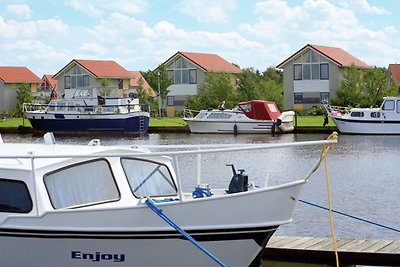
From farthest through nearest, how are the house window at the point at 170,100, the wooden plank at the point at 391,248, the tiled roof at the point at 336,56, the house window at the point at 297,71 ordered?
the house window at the point at 170,100 → the house window at the point at 297,71 → the tiled roof at the point at 336,56 → the wooden plank at the point at 391,248

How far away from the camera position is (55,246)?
12.3m

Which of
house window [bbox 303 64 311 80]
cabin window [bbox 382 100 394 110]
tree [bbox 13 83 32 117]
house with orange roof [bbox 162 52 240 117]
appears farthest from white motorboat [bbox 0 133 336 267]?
tree [bbox 13 83 32 117]

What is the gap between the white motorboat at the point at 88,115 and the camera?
70062 millimetres

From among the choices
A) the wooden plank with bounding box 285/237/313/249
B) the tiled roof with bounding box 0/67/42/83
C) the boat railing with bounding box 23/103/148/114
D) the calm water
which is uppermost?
the tiled roof with bounding box 0/67/42/83

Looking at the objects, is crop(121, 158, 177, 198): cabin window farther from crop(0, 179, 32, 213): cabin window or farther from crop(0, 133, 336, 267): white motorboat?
crop(0, 179, 32, 213): cabin window

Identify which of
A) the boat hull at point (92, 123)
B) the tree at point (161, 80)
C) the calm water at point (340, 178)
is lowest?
the calm water at point (340, 178)

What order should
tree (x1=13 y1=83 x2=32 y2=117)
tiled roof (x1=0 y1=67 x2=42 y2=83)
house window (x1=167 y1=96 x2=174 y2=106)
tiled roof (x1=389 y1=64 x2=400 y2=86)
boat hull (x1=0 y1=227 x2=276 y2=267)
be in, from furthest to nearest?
tiled roof (x1=0 y1=67 x2=42 y2=83) → tree (x1=13 y1=83 x2=32 y2=117) → house window (x1=167 y1=96 x2=174 y2=106) → tiled roof (x1=389 y1=64 x2=400 y2=86) → boat hull (x1=0 y1=227 x2=276 y2=267)

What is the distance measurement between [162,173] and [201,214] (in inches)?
78.1

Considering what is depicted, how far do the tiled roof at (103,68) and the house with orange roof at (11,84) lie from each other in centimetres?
1003

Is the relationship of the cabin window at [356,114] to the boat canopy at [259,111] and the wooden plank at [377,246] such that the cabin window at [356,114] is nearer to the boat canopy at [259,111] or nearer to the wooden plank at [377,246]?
the boat canopy at [259,111]

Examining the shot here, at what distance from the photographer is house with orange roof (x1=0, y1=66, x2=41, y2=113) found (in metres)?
110

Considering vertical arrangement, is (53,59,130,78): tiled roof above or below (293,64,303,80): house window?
above

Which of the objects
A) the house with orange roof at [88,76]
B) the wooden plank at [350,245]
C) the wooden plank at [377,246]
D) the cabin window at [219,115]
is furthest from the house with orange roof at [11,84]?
the wooden plank at [377,246]

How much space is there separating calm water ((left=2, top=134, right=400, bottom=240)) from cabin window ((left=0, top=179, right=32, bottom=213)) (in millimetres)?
3825
